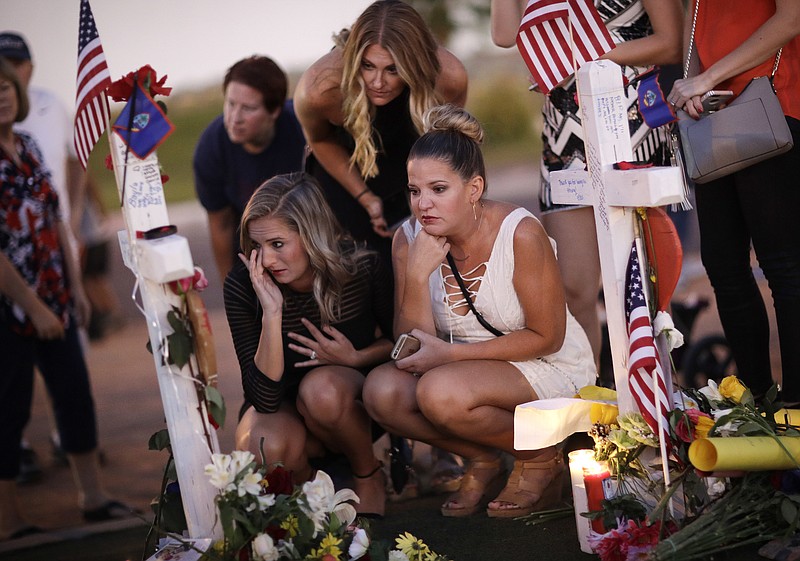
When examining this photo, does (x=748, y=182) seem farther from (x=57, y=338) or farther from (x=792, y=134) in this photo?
(x=57, y=338)

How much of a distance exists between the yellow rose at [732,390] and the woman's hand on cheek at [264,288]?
1208mm

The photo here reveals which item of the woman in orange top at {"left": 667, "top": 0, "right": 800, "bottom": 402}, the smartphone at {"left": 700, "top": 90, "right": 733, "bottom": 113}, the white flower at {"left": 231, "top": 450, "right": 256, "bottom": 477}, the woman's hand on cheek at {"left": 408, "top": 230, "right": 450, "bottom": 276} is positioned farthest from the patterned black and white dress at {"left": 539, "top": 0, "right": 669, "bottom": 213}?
the white flower at {"left": 231, "top": 450, "right": 256, "bottom": 477}

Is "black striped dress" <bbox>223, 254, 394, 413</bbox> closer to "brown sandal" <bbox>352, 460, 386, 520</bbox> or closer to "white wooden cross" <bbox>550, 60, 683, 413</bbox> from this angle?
"brown sandal" <bbox>352, 460, 386, 520</bbox>

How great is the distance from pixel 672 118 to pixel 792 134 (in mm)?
590

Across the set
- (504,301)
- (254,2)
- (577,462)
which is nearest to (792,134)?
(504,301)

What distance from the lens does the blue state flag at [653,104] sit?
2.29 meters

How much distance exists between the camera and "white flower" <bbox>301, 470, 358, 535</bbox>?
214cm

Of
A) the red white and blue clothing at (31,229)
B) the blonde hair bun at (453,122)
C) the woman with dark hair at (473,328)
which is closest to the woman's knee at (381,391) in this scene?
the woman with dark hair at (473,328)

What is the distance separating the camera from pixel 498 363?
2.75 m

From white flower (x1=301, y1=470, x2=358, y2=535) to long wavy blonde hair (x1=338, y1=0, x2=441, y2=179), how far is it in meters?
1.34

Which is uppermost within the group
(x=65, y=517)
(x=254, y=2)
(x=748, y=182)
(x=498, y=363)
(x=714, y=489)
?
(x=254, y=2)

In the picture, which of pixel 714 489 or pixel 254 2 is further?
pixel 254 2

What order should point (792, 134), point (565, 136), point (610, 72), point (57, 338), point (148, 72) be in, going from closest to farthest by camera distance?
point (148, 72)
point (610, 72)
point (792, 134)
point (565, 136)
point (57, 338)

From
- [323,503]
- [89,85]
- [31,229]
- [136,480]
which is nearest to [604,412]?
[323,503]
